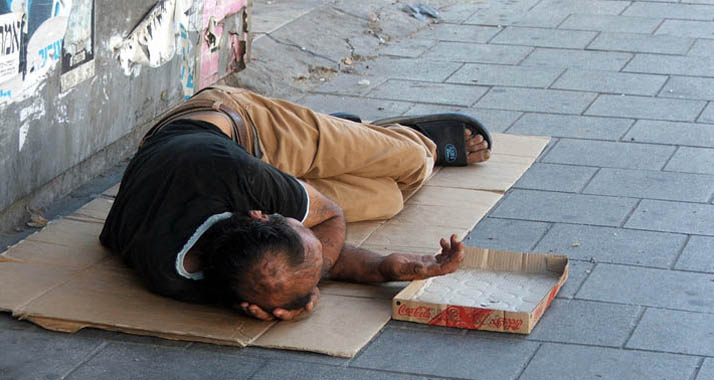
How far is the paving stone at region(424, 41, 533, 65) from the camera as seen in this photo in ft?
21.6

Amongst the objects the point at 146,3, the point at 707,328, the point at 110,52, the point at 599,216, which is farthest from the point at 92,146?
the point at 707,328

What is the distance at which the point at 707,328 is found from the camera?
322 centimetres

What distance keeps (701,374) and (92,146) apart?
8.90ft

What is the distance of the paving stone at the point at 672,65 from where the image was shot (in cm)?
620

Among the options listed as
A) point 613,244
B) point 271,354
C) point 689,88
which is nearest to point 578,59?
point 689,88

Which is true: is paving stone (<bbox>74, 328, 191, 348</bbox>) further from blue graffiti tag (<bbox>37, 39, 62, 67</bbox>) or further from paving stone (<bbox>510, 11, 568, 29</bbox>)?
paving stone (<bbox>510, 11, 568, 29</bbox>)

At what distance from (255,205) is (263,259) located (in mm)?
297

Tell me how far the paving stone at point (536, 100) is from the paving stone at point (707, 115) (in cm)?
58

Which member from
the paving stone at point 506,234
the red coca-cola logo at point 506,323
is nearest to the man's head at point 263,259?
the red coca-cola logo at point 506,323

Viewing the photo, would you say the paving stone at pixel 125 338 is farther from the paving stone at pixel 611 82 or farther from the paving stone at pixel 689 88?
the paving stone at pixel 689 88

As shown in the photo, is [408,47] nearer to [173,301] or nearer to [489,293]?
[489,293]

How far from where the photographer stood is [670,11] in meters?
7.66

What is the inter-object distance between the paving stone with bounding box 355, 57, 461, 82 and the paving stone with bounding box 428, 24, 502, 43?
1.97 feet

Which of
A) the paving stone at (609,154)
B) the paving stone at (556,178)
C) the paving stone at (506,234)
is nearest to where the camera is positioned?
the paving stone at (506,234)
